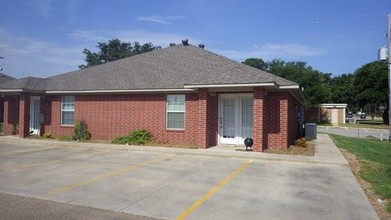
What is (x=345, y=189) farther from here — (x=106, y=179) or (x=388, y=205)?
(x=106, y=179)

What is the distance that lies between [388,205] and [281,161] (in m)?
5.12

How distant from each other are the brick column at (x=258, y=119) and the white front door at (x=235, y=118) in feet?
4.23

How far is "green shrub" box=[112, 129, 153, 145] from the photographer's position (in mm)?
16141

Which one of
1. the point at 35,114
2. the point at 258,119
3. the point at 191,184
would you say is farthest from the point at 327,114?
the point at 191,184

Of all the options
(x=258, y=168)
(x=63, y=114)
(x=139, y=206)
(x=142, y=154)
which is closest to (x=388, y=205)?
(x=258, y=168)

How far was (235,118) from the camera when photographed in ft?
50.0

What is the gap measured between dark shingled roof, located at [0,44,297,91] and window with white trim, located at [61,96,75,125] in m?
0.68

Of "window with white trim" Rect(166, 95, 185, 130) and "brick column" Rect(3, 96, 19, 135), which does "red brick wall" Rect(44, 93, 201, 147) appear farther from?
"brick column" Rect(3, 96, 19, 135)

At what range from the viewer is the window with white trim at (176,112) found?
1606cm

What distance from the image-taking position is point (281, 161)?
11805 mm

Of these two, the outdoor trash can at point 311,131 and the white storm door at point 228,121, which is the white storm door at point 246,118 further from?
the outdoor trash can at point 311,131

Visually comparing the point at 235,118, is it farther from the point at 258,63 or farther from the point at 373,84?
the point at 258,63

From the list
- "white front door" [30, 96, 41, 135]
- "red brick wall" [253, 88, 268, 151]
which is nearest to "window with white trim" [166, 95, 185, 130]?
"red brick wall" [253, 88, 268, 151]

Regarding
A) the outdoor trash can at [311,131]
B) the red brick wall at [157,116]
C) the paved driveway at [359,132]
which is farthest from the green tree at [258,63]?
the red brick wall at [157,116]
